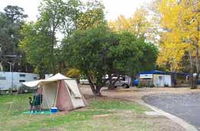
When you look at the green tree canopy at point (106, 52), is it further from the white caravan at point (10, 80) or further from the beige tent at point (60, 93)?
the white caravan at point (10, 80)

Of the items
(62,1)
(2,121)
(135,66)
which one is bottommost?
(2,121)

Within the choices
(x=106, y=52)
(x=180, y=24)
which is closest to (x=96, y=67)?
(x=106, y=52)

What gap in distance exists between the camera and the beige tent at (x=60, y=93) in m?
23.9

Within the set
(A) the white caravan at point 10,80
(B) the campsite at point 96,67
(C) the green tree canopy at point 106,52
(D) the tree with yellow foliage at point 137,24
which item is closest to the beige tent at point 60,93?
(B) the campsite at point 96,67

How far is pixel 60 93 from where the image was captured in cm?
2453

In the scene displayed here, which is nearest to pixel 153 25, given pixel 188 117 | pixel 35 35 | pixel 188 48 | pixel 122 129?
pixel 188 48

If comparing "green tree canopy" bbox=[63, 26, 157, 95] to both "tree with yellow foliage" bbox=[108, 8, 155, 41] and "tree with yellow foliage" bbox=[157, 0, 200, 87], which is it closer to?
"tree with yellow foliage" bbox=[157, 0, 200, 87]

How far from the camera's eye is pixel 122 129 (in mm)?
14625

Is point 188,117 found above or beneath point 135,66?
beneath

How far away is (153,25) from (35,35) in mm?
23116

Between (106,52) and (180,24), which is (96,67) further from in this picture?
(180,24)

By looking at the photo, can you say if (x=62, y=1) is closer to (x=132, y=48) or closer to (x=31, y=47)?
(x=31, y=47)

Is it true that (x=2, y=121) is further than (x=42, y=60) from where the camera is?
No

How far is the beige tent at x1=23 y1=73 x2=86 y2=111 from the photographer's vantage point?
78.3ft
